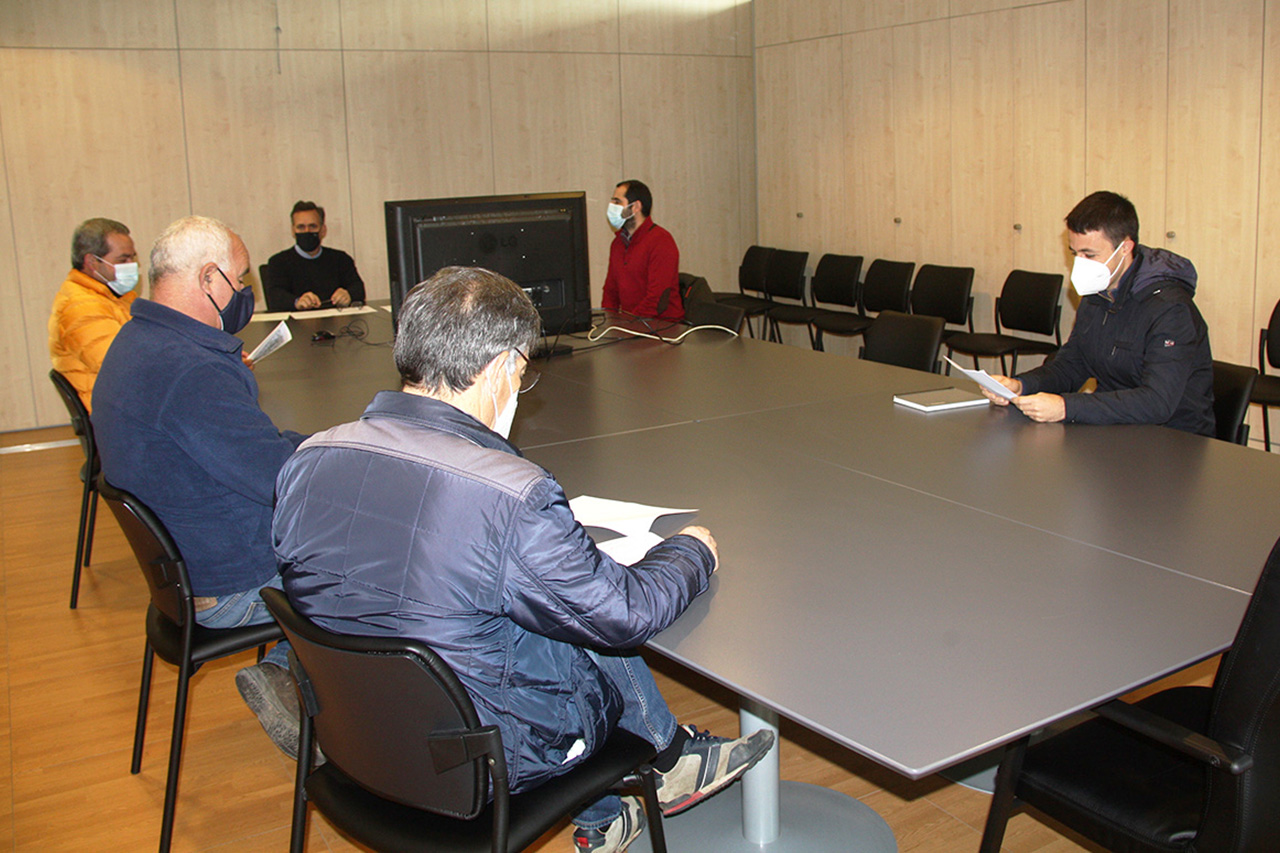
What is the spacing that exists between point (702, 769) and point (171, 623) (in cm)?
133

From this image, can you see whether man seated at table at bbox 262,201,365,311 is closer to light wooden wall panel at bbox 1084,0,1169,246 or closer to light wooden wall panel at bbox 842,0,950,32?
light wooden wall panel at bbox 842,0,950,32

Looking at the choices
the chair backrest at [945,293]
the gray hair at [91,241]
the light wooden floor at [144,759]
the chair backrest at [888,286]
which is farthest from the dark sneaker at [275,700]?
the chair backrest at [888,286]

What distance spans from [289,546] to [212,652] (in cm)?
92

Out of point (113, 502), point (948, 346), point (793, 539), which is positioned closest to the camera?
point (793, 539)

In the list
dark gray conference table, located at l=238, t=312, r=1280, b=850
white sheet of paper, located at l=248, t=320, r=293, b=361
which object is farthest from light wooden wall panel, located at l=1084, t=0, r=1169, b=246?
white sheet of paper, located at l=248, t=320, r=293, b=361

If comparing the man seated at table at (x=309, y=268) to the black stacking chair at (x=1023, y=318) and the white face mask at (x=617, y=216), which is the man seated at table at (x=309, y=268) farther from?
the black stacking chair at (x=1023, y=318)

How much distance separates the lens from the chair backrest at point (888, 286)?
689cm

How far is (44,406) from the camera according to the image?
6711 mm

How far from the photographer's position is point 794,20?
7.89m

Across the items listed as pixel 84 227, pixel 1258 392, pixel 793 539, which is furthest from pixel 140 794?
pixel 1258 392

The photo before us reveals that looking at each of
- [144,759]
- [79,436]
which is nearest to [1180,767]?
[144,759]

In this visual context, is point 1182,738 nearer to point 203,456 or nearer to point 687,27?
point 203,456

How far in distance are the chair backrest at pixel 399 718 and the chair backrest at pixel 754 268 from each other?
676 cm

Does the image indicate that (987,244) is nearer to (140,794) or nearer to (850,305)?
(850,305)
